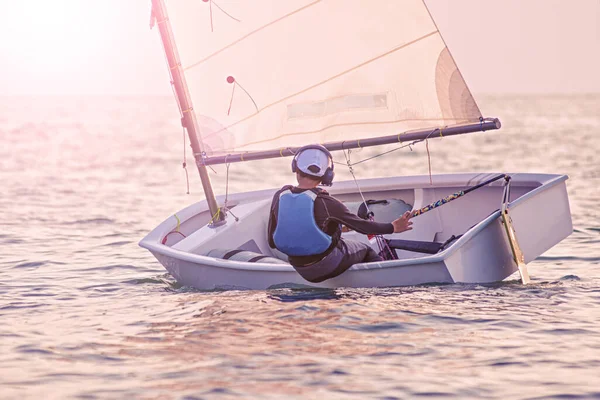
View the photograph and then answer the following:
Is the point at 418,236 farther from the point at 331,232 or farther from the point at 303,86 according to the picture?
the point at 331,232

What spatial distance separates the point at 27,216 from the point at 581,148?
25.0 m

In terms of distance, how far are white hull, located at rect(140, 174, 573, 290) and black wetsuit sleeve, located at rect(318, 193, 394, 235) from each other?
0.92ft

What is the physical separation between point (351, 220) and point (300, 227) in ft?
1.39

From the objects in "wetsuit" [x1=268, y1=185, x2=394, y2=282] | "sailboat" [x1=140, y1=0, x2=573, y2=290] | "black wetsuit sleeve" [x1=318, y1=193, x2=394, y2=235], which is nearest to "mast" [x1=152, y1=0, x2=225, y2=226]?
"sailboat" [x1=140, y1=0, x2=573, y2=290]

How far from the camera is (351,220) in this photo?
7438mm

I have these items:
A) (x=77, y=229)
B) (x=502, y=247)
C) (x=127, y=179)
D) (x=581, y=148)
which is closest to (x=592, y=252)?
(x=502, y=247)

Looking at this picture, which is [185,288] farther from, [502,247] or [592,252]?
[592,252]

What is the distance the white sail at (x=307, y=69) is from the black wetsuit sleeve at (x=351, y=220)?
5.09 feet

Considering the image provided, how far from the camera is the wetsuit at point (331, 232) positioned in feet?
24.4

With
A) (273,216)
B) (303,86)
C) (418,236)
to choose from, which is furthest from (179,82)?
(418,236)

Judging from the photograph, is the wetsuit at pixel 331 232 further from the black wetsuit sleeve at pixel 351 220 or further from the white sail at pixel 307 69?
the white sail at pixel 307 69

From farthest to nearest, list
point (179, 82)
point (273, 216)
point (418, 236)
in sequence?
point (418, 236)
point (179, 82)
point (273, 216)

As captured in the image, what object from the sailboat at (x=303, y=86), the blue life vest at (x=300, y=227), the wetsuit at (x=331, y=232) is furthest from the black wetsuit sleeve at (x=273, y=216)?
the sailboat at (x=303, y=86)

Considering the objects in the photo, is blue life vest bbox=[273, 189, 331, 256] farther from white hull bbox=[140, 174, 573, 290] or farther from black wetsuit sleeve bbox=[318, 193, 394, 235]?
A: white hull bbox=[140, 174, 573, 290]
